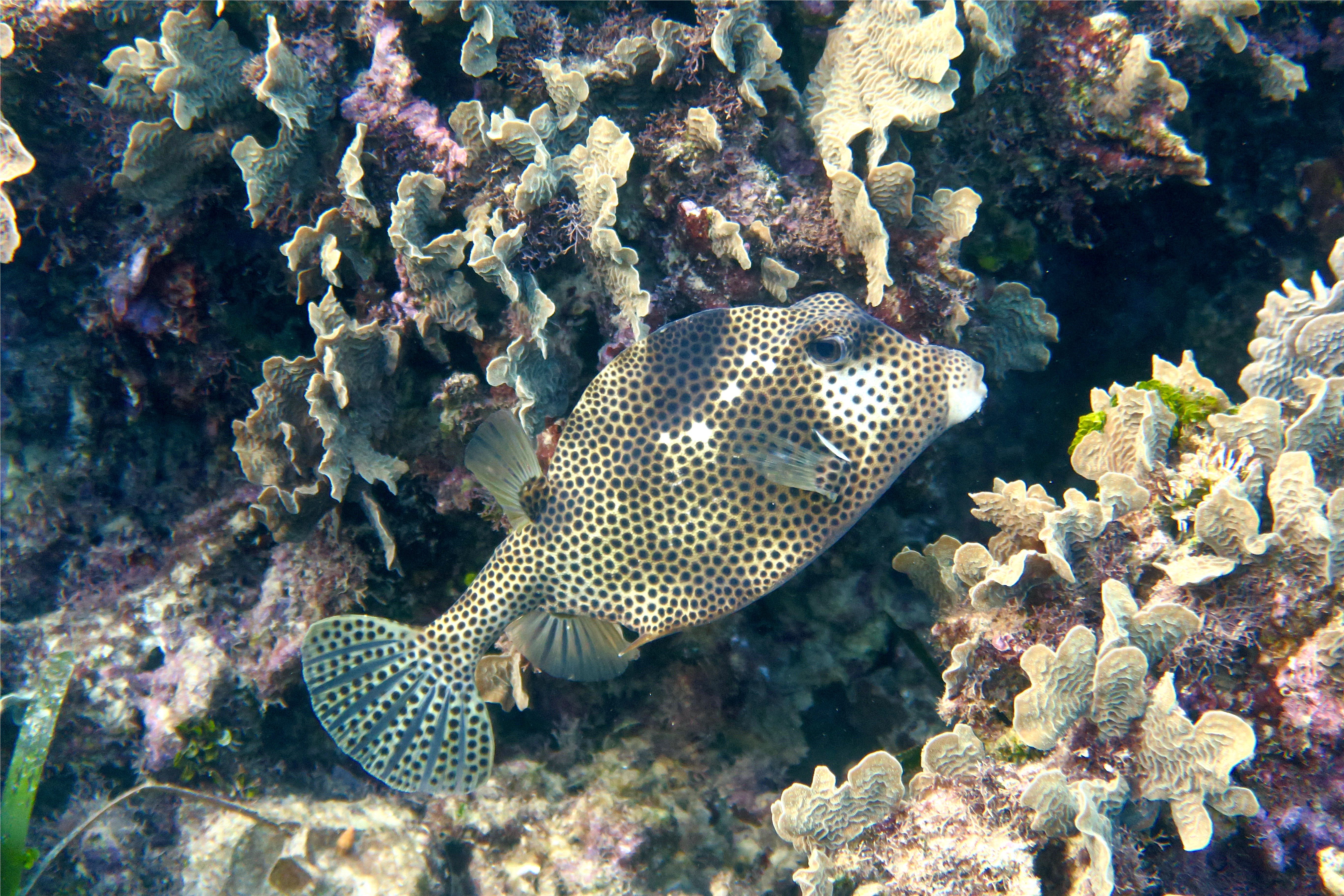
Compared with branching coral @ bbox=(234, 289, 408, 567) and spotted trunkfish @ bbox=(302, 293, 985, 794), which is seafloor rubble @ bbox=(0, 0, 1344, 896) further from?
spotted trunkfish @ bbox=(302, 293, 985, 794)

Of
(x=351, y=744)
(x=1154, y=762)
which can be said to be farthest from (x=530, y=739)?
(x=1154, y=762)

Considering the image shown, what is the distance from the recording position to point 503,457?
259 centimetres

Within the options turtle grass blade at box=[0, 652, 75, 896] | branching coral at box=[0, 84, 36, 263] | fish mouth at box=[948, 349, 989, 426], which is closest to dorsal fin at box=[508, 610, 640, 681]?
fish mouth at box=[948, 349, 989, 426]

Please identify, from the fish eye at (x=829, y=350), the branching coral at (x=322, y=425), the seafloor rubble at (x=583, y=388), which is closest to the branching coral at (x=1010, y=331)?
the seafloor rubble at (x=583, y=388)

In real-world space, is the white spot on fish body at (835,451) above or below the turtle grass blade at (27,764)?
above

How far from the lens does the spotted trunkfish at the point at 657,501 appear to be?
2.51 m

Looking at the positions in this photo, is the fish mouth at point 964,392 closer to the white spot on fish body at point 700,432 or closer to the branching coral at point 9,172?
the white spot on fish body at point 700,432

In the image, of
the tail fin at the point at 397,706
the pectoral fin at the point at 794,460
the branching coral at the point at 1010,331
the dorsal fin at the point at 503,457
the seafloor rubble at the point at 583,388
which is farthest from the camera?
the branching coral at the point at 1010,331

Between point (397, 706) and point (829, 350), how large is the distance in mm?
2481

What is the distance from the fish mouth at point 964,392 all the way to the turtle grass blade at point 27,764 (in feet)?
14.3

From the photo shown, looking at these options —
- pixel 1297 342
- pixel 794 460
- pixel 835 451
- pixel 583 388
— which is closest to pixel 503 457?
pixel 583 388

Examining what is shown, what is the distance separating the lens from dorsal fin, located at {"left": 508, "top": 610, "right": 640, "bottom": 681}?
106 inches

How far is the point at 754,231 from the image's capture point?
2680 mm

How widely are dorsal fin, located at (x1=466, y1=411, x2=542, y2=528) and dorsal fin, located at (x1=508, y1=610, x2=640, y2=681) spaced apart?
0.59 meters
